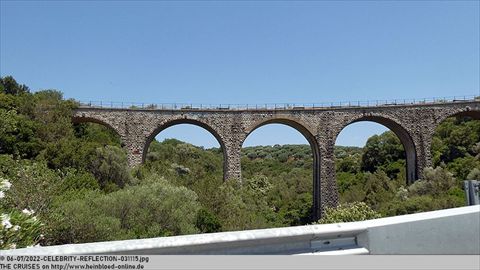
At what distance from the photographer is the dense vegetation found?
323 inches

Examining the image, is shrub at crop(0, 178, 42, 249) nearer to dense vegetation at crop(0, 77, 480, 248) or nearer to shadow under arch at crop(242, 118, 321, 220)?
dense vegetation at crop(0, 77, 480, 248)

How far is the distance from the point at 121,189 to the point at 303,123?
486 inches

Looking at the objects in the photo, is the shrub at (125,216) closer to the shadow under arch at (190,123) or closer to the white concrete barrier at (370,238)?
the white concrete barrier at (370,238)

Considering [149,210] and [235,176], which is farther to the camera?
[235,176]

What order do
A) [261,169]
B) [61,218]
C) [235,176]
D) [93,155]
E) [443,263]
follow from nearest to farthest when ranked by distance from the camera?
[443,263]
[61,218]
[93,155]
[235,176]
[261,169]

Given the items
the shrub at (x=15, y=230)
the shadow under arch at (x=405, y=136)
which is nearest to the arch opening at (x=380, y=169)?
the shadow under arch at (x=405, y=136)

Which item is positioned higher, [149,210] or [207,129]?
[207,129]

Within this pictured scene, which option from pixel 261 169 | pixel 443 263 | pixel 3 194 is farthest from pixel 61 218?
pixel 261 169

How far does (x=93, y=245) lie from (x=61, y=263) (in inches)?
5.6

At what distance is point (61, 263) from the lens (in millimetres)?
1599

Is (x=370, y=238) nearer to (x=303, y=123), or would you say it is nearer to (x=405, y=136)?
(x=303, y=123)

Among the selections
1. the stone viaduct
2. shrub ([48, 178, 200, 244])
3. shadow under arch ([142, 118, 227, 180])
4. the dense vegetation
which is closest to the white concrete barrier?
the dense vegetation

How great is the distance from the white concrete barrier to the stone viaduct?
1968 cm

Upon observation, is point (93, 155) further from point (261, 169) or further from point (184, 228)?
point (261, 169)
